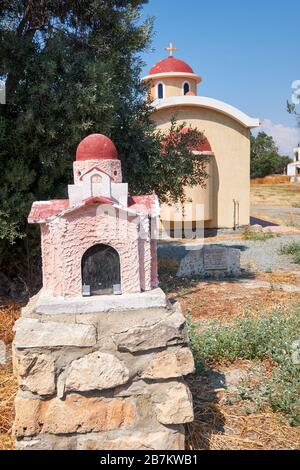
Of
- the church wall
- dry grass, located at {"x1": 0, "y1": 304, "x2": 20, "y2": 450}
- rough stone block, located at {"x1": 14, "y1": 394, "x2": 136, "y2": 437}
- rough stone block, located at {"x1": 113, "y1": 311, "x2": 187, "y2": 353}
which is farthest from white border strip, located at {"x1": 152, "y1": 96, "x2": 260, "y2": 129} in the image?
rough stone block, located at {"x1": 14, "y1": 394, "x2": 136, "y2": 437}

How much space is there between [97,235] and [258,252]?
974 cm

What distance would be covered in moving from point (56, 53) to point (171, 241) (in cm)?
894

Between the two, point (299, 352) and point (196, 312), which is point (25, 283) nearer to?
point (196, 312)

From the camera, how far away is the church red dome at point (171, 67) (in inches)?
834

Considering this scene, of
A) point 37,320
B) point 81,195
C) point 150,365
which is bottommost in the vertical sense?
point 150,365

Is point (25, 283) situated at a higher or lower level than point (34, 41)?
lower

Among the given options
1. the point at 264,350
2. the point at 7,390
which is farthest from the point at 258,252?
the point at 7,390

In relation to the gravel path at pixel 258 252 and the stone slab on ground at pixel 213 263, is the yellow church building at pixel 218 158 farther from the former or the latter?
the stone slab on ground at pixel 213 263

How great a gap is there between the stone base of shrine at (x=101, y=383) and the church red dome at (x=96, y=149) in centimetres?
121

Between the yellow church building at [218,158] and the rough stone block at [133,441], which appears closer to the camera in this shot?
the rough stone block at [133,441]

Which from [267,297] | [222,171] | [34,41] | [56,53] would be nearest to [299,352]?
[267,297]

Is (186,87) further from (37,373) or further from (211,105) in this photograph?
(37,373)

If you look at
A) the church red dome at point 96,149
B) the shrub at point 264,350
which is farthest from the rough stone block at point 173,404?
the church red dome at point 96,149

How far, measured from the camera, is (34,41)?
736cm
